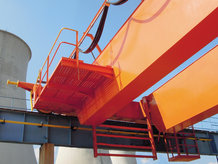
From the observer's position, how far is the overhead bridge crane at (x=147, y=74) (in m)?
4.80

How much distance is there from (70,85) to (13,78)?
6277mm

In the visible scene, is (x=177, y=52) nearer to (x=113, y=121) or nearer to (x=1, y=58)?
(x=113, y=121)

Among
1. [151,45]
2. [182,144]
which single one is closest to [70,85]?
[151,45]

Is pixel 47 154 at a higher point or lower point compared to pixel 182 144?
lower

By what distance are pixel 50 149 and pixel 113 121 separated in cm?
255

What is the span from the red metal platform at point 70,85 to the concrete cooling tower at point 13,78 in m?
2.24

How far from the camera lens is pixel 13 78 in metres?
12.4

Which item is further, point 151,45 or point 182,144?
point 182,144

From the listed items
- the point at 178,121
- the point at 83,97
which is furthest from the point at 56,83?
the point at 178,121

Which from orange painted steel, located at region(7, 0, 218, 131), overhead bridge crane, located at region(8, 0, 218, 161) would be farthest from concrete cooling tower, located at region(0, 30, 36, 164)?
overhead bridge crane, located at region(8, 0, 218, 161)

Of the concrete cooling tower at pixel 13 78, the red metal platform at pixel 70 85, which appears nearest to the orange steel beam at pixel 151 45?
the red metal platform at pixel 70 85

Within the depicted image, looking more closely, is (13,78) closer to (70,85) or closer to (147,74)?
(70,85)

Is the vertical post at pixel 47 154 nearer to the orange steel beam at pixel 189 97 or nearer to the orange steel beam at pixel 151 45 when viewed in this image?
the orange steel beam at pixel 151 45

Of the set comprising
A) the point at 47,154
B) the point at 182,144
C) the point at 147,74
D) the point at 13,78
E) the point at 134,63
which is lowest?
the point at 47,154
